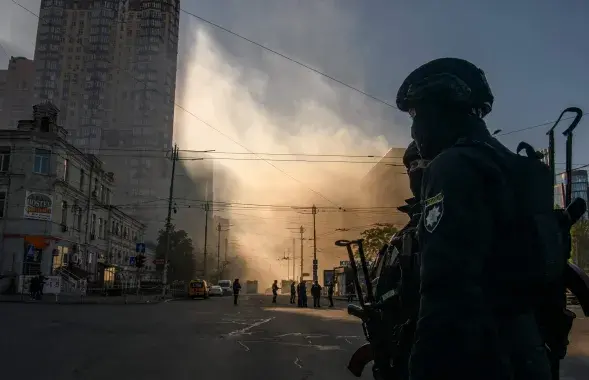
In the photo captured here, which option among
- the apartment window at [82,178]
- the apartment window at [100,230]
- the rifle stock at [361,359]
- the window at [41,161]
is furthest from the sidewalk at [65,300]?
the rifle stock at [361,359]

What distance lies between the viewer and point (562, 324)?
167cm

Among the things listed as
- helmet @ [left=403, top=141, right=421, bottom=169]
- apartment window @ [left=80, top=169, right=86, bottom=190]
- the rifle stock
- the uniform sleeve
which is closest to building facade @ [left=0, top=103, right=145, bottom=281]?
apartment window @ [left=80, top=169, right=86, bottom=190]

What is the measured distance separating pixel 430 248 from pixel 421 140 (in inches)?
19.7

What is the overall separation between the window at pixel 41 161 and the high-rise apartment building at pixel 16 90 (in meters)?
63.0

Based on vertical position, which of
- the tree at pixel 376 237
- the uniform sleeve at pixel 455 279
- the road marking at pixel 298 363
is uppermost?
the tree at pixel 376 237

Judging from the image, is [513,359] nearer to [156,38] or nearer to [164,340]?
[164,340]

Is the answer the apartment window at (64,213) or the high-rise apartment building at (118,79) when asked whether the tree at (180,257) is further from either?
the apartment window at (64,213)

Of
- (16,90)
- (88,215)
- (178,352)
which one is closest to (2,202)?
(88,215)

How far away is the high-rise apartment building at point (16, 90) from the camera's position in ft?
308

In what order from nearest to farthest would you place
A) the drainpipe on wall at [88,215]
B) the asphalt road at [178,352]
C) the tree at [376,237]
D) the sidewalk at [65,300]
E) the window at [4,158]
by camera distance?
the asphalt road at [178,352]
the sidewalk at [65,300]
the window at [4,158]
the drainpipe on wall at [88,215]
the tree at [376,237]

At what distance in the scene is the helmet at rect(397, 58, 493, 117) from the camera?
1664mm

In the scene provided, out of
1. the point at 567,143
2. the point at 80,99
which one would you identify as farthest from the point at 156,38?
the point at 567,143

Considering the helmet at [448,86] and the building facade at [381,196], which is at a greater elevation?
the building facade at [381,196]

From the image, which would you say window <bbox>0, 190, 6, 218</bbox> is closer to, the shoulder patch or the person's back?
the person's back
